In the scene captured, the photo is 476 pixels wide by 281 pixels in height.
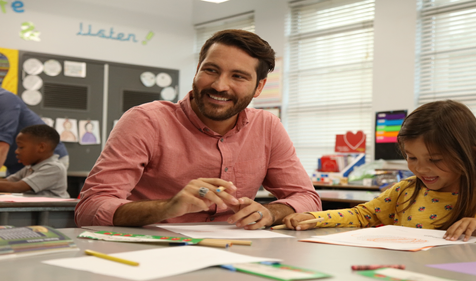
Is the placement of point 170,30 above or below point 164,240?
above

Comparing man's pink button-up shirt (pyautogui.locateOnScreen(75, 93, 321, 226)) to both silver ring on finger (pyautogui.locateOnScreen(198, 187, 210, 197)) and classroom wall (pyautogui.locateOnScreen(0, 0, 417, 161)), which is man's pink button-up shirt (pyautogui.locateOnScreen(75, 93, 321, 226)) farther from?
classroom wall (pyautogui.locateOnScreen(0, 0, 417, 161))

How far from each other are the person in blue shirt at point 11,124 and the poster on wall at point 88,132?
2370 millimetres

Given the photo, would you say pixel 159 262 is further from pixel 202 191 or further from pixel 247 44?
pixel 247 44

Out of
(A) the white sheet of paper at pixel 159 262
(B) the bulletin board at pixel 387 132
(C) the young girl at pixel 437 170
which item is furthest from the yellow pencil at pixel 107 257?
(B) the bulletin board at pixel 387 132

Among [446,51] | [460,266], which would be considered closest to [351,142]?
[446,51]

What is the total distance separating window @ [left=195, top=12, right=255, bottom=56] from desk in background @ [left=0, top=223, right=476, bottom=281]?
5.61 m

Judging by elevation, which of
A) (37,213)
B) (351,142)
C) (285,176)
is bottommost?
(37,213)

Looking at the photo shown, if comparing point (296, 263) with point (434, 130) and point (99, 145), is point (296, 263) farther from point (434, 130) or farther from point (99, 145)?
point (99, 145)

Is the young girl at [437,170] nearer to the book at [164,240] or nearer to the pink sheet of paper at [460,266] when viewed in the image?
the book at [164,240]

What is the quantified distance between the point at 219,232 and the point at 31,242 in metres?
0.49

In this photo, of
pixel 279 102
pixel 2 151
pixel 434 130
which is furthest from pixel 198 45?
pixel 434 130

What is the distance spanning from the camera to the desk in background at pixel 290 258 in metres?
0.71

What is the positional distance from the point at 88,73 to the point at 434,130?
525 centimetres

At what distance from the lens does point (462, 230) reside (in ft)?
4.02
